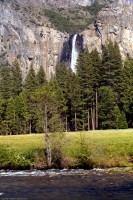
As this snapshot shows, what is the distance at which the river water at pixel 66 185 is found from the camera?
2869 centimetres

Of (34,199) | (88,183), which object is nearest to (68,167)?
(88,183)

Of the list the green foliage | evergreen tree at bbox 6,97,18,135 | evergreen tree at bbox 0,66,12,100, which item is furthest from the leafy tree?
evergreen tree at bbox 0,66,12,100

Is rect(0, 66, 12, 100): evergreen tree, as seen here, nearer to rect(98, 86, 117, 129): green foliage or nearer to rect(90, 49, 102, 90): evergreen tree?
rect(90, 49, 102, 90): evergreen tree

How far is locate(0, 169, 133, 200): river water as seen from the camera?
2869cm

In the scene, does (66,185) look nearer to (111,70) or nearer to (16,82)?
(111,70)

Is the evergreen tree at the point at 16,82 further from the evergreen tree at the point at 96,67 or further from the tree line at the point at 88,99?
the evergreen tree at the point at 96,67

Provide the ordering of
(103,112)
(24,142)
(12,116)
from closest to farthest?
1. (24,142)
2. (103,112)
3. (12,116)

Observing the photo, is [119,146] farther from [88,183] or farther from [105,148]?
[88,183]

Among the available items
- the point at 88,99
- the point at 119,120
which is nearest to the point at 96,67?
the point at 88,99

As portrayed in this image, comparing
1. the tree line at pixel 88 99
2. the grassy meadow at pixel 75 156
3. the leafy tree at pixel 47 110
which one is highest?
the tree line at pixel 88 99

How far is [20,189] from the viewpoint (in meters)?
32.0

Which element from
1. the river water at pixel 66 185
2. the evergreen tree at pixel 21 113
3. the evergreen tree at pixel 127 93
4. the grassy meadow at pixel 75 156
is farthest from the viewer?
the evergreen tree at pixel 21 113

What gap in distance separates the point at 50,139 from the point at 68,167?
4.13 m

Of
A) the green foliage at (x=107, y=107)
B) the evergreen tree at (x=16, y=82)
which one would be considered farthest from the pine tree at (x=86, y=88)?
the evergreen tree at (x=16, y=82)
